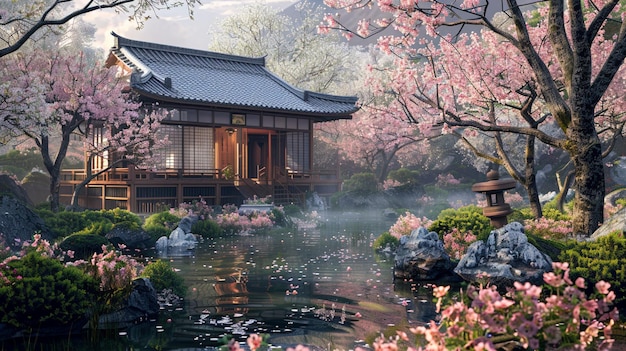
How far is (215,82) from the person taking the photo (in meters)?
30.9

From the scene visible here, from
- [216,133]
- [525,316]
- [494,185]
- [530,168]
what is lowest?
[525,316]

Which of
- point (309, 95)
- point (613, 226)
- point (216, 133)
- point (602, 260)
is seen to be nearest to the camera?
point (602, 260)

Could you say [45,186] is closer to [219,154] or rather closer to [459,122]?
[219,154]

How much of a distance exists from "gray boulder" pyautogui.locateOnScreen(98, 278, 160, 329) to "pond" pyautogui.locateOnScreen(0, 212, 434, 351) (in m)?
0.23

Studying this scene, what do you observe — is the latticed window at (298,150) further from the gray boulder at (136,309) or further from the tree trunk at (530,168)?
the gray boulder at (136,309)

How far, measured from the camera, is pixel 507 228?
404 inches

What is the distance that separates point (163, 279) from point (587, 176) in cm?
768

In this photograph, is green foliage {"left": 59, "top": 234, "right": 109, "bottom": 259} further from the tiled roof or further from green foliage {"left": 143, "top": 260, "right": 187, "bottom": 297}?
the tiled roof

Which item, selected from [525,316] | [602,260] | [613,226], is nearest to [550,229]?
[613,226]

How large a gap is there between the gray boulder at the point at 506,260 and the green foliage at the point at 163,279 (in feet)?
15.7

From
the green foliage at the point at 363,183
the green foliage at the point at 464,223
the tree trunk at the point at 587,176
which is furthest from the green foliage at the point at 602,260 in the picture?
the green foliage at the point at 363,183

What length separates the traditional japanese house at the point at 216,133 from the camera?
26.2 m

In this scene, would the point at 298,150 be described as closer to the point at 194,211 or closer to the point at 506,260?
the point at 194,211

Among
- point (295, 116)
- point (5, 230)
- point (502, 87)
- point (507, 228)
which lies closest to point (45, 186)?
point (295, 116)
